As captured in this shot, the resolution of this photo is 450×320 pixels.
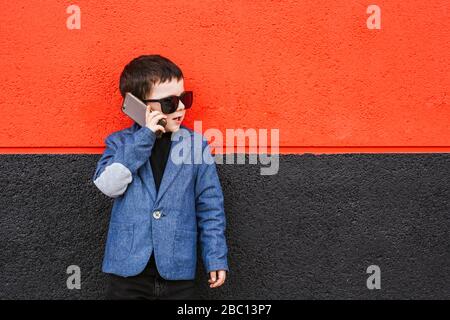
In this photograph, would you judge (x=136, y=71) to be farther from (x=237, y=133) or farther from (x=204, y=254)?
(x=204, y=254)

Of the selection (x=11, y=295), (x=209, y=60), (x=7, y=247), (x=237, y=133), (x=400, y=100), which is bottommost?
(x=11, y=295)

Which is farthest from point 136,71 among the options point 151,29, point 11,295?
point 11,295

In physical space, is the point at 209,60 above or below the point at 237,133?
above

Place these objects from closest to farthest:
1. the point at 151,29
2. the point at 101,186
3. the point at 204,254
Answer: the point at 101,186
the point at 204,254
the point at 151,29

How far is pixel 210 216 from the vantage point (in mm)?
2547

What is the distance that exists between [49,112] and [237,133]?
1.09 meters

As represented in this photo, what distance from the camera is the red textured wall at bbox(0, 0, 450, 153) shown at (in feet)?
9.40

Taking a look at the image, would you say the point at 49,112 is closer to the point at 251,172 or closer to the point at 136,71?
the point at 136,71

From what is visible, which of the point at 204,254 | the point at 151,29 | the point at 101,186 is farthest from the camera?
the point at 151,29

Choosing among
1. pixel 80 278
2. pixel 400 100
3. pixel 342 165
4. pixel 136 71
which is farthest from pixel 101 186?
pixel 400 100

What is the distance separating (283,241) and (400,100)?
108cm

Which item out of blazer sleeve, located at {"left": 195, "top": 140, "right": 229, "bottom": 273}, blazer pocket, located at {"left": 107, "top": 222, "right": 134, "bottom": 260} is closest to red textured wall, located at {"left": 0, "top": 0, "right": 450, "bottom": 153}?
blazer sleeve, located at {"left": 195, "top": 140, "right": 229, "bottom": 273}

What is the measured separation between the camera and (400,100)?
2.94 metres

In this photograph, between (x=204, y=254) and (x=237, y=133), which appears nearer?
(x=204, y=254)
